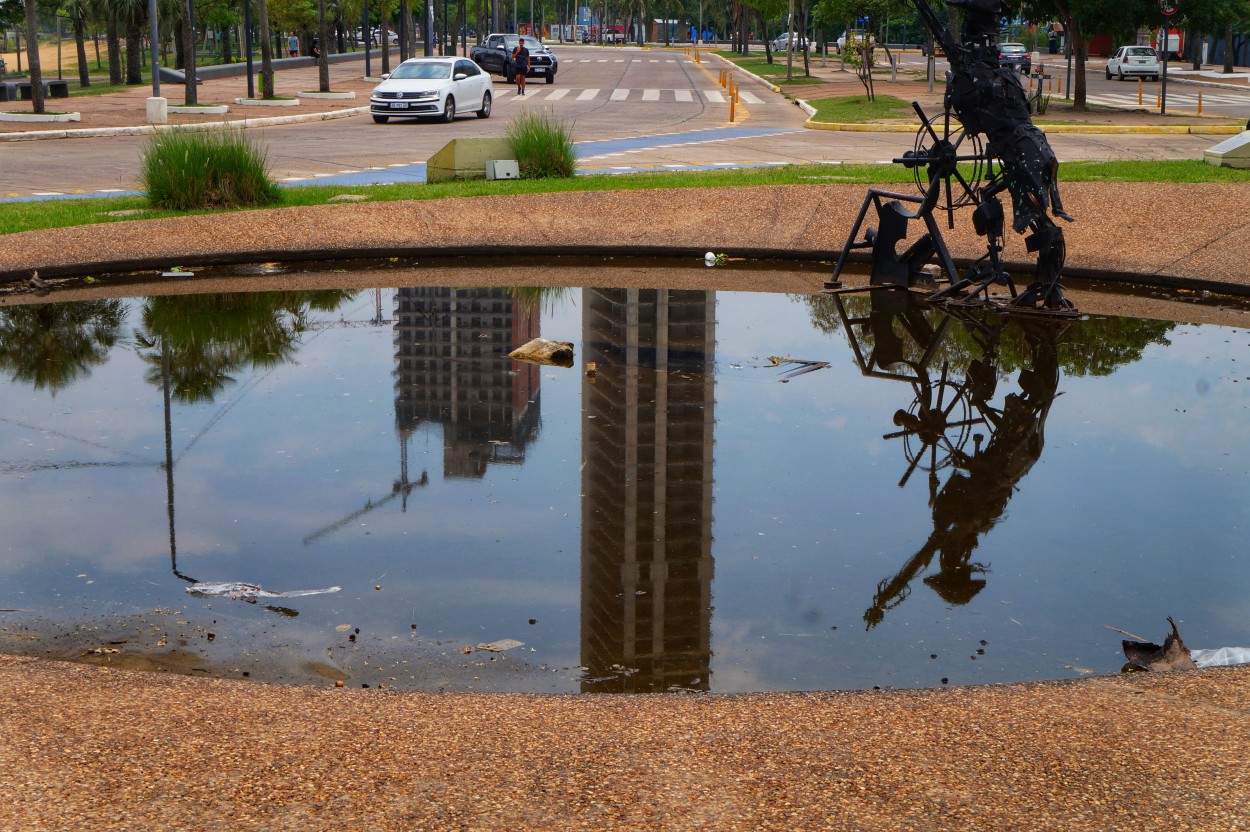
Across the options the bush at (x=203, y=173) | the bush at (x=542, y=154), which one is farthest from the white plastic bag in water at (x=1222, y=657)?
the bush at (x=542, y=154)

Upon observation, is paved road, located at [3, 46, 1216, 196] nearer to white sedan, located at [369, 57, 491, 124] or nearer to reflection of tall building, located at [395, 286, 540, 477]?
white sedan, located at [369, 57, 491, 124]

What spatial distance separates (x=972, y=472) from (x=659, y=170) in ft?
48.9

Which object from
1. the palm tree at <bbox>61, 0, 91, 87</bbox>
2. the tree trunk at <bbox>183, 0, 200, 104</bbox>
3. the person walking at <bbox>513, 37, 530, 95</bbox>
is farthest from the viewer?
the palm tree at <bbox>61, 0, 91, 87</bbox>

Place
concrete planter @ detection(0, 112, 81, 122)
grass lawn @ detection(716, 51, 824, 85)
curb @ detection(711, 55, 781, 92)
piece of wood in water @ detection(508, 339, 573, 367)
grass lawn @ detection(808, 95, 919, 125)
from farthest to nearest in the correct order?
grass lawn @ detection(716, 51, 824, 85) → curb @ detection(711, 55, 781, 92) → grass lawn @ detection(808, 95, 919, 125) → concrete planter @ detection(0, 112, 81, 122) → piece of wood in water @ detection(508, 339, 573, 367)

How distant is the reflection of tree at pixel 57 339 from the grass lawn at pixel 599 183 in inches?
116

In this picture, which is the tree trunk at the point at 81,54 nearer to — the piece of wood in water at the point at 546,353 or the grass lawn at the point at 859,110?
the grass lawn at the point at 859,110

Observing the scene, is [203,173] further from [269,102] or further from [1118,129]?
[269,102]

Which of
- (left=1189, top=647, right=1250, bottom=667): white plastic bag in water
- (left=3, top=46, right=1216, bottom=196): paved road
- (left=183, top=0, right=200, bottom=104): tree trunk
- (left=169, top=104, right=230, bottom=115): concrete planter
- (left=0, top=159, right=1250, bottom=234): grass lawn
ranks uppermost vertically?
(left=183, top=0, right=200, bottom=104): tree trunk

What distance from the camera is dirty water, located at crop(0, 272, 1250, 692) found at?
652 cm

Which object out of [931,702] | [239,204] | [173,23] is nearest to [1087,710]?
[931,702]

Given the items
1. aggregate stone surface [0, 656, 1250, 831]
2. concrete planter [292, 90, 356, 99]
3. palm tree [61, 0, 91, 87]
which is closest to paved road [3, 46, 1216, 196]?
concrete planter [292, 90, 356, 99]

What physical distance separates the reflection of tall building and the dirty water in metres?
0.04

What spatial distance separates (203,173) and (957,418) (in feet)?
37.7

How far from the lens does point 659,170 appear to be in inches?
914
